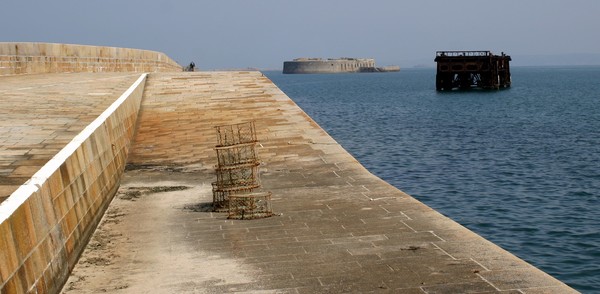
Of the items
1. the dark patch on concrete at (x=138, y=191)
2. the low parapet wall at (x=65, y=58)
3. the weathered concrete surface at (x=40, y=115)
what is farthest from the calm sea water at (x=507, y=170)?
the low parapet wall at (x=65, y=58)

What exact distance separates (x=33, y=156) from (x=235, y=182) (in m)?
2.82

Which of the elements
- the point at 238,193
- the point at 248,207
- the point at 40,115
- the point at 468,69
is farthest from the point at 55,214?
the point at 468,69

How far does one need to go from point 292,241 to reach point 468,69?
2658 inches

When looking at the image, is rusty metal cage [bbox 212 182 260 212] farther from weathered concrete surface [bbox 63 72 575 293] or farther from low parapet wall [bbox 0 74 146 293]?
low parapet wall [bbox 0 74 146 293]

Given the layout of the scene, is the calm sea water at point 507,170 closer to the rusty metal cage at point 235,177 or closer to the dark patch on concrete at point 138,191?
the rusty metal cage at point 235,177

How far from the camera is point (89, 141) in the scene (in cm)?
1083

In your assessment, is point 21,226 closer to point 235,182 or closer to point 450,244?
point 450,244

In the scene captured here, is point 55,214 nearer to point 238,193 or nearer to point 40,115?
point 238,193

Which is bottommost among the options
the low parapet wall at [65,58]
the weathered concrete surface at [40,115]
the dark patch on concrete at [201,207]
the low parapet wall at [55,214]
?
the dark patch on concrete at [201,207]

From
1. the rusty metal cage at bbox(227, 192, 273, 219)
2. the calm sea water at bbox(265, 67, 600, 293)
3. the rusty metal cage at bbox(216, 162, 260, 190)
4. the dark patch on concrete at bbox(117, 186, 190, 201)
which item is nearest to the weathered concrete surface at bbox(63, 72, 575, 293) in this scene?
the dark patch on concrete at bbox(117, 186, 190, 201)

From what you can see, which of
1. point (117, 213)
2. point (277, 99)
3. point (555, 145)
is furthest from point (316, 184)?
point (555, 145)

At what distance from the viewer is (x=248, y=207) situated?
35.5ft

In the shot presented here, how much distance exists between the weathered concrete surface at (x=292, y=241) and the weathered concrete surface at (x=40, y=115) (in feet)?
3.69

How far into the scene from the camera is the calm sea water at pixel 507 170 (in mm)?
14914
